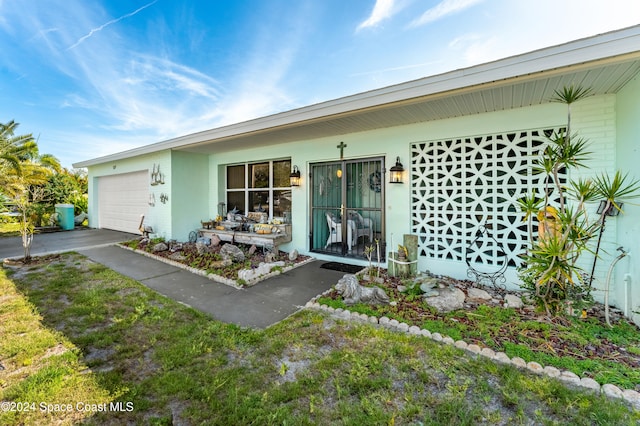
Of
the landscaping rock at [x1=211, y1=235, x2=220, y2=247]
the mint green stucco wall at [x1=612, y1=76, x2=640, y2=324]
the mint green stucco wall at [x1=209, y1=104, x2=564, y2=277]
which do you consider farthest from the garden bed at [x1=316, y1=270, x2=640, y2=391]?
the landscaping rock at [x1=211, y1=235, x2=220, y2=247]

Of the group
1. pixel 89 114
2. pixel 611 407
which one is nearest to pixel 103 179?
pixel 89 114

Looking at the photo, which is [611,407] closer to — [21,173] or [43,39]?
[21,173]

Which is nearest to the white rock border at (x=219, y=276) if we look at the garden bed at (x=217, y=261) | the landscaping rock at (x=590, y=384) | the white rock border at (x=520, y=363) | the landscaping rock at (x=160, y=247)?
the garden bed at (x=217, y=261)

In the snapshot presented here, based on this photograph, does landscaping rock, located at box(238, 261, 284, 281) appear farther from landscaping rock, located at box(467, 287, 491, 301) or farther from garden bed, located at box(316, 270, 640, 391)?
landscaping rock, located at box(467, 287, 491, 301)

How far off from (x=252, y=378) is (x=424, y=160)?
461 cm

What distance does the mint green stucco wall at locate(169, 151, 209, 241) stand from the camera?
298 inches

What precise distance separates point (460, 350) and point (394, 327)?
2.30 feet

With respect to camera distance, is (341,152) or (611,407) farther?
(341,152)

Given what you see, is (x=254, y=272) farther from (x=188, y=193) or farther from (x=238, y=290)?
(x=188, y=193)

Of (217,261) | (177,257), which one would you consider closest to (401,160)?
(217,261)

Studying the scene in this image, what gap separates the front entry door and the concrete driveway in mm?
6600

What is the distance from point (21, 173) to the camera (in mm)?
7367

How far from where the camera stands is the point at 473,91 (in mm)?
3531

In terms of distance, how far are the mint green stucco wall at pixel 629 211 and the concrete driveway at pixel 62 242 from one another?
11001 millimetres
